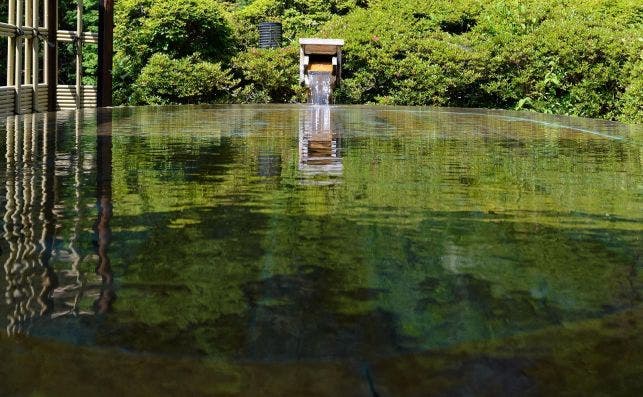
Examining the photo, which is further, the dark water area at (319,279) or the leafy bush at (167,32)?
the leafy bush at (167,32)

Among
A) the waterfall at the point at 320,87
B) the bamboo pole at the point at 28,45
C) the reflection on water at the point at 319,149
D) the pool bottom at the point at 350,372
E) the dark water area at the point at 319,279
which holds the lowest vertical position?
the pool bottom at the point at 350,372

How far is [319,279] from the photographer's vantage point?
2.14 metres

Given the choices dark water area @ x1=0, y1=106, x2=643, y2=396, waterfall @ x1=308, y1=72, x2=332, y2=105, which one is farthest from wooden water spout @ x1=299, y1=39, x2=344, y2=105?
dark water area @ x1=0, y1=106, x2=643, y2=396

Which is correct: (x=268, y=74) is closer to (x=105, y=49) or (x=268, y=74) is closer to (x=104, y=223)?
(x=105, y=49)

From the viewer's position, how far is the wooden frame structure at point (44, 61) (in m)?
Result: 13.4

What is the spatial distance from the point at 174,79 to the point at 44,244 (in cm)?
1407

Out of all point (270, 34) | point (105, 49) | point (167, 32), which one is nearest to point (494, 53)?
point (270, 34)

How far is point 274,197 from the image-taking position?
3.66 meters

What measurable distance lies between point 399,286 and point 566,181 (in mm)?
2547

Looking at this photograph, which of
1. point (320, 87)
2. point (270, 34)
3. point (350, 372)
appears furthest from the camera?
point (270, 34)

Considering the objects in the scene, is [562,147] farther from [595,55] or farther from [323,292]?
[595,55]

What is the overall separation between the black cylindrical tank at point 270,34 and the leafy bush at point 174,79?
223 cm

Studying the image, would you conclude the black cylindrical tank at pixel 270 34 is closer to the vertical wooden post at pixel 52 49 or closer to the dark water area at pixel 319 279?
the vertical wooden post at pixel 52 49

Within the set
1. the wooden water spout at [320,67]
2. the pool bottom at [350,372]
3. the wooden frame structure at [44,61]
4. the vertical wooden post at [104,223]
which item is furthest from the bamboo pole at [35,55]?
the pool bottom at [350,372]
